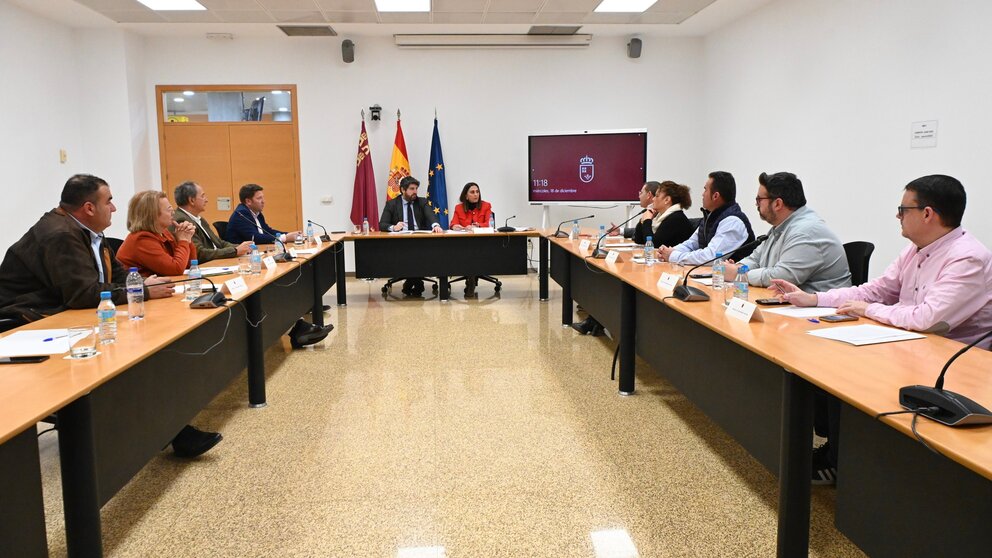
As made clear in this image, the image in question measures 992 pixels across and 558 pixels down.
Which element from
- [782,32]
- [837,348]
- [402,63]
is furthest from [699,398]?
[402,63]

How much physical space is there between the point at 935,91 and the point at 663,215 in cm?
194

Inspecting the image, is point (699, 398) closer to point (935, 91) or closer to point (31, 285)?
point (31, 285)

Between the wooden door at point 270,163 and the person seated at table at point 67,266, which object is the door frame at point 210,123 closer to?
the wooden door at point 270,163

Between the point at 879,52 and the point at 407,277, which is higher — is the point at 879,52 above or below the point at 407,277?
above

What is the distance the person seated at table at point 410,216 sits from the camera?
7004 mm

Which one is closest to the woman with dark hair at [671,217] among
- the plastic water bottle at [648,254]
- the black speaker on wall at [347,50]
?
the plastic water bottle at [648,254]

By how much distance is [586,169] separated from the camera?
788cm

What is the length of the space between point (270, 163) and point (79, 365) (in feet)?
21.5

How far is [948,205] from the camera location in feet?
7.55

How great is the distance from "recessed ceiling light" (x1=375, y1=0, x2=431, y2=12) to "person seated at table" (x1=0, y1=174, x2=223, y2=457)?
4.14 metres

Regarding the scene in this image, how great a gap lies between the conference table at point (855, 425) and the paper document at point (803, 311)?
9 cm

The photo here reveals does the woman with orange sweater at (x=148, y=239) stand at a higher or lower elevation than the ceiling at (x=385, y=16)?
lower

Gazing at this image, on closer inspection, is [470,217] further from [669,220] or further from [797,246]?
[797,246]

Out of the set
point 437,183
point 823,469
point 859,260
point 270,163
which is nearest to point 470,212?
point 437,183
